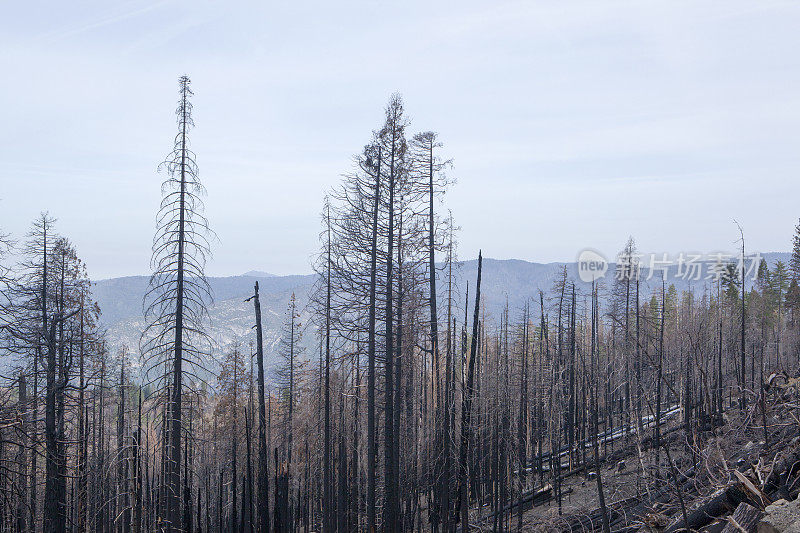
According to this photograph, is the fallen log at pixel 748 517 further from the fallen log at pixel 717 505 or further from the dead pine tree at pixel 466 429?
the dead pine tree at pixel 466 429

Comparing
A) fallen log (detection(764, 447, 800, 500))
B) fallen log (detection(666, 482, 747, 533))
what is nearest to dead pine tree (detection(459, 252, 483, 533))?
fallen log (detection(666, 482, 747, 533))

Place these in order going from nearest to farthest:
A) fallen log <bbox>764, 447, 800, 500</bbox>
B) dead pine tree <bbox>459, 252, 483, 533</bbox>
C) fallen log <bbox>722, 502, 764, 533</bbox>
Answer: fallen log <bbox>722, 502, 764, 533</bbox> → fallen log <bbox>764, 447, 800, 500</bbox> → dead pine tree <bbox>459, 252, 483, 533</bbox>

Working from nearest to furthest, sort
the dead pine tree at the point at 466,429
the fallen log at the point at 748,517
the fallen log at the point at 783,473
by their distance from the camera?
the fallen log at the point at 748,517, the fallen log at the point at 783,473, the dead pine tree at the point at 466,429

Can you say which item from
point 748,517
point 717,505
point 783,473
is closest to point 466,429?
point 717,505

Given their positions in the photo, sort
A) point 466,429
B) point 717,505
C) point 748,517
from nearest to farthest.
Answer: point 748,517
point 717,505
point 466,429

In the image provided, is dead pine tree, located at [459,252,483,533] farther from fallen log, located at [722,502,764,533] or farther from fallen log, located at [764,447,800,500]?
fallen log, located at [722,502,764,533]

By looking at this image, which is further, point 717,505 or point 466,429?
point 466,429

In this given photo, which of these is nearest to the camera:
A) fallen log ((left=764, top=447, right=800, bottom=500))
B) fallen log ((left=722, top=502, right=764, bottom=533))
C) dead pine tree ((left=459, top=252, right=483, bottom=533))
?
fallen log ((left=722, top=502, right=764, bottom=533))

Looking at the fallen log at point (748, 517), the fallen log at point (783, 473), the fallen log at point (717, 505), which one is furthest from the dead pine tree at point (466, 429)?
the fallen log at point (748, 517)

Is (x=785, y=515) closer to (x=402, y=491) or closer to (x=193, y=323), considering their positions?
(x=193, y=323)

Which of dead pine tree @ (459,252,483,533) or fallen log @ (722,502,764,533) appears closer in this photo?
fallen log @ (722,502,764,533)

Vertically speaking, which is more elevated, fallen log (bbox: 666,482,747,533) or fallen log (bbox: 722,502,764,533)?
fallen log (bbox: 722,502,764,533)

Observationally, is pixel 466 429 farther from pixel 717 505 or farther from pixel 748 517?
pixel 748 517

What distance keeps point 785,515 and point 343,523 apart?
1775 centimetres
